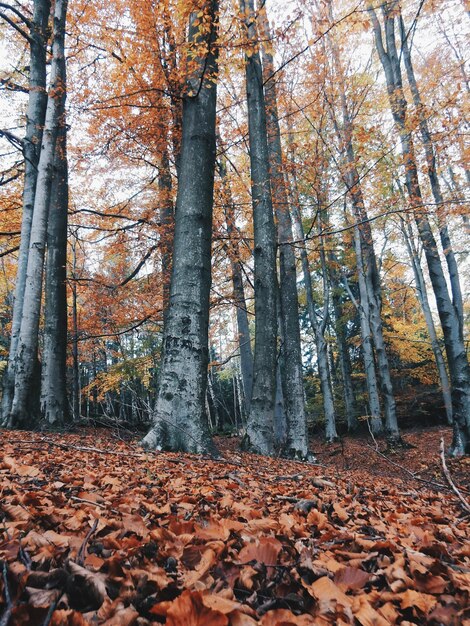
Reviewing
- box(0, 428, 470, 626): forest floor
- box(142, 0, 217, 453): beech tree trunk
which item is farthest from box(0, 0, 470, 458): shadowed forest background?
box(0, 428, 470, 626): forest floor

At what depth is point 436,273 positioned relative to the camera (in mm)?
8180

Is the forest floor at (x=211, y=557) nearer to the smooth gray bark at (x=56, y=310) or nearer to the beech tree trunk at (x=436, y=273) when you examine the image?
the smooth gray bark at (x=56, y=310)

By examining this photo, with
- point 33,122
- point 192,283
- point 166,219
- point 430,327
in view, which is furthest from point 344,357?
point 33,122

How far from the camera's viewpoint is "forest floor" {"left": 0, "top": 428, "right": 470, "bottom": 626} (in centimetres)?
84

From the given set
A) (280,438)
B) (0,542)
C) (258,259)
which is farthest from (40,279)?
(280,438)

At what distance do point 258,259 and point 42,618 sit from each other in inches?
233

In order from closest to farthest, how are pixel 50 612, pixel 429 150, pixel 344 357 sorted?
1. pixel 50 612
2. pixel 429 150
3. pixel 344 357

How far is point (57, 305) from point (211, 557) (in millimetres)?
7329

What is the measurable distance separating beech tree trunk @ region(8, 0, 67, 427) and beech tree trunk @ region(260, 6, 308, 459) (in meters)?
3.86

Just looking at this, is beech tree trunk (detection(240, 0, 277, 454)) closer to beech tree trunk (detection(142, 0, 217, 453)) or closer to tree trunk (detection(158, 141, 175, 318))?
beech tree trunk (detection(142, 0, 217, 453))

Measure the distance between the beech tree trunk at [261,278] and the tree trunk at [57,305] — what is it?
11.5 feet

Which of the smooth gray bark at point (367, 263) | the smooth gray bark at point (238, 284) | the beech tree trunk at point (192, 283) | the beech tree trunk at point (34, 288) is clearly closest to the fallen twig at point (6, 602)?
the beech tree trunk at point (192, 283)

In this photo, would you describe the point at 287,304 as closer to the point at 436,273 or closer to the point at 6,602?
the point at 436,273

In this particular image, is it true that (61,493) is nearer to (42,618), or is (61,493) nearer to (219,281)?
(42,618)
